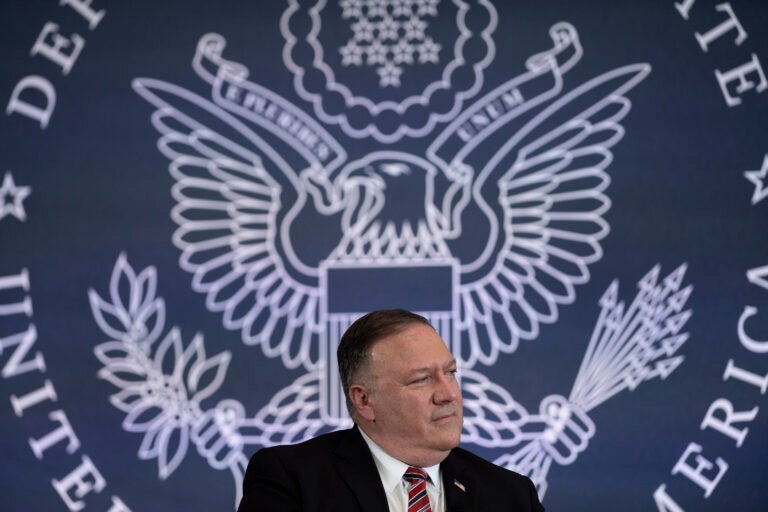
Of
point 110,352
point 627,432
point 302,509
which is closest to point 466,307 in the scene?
point 627,432

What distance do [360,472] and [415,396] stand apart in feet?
0.69

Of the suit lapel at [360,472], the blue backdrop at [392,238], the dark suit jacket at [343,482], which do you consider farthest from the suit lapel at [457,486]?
the blue backdrop at [392,238]

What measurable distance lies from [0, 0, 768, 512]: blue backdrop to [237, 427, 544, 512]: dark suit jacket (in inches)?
55.6

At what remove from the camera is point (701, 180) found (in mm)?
3711

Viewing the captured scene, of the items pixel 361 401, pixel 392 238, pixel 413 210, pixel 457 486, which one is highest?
pixel 413 210

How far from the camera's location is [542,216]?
12.3ft

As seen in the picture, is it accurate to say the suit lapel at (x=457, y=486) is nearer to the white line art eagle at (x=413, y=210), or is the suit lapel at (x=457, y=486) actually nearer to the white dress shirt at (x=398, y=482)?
the white dress shirt at (x=398, y=482)

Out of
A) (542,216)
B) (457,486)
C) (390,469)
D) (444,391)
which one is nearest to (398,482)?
(390,469)

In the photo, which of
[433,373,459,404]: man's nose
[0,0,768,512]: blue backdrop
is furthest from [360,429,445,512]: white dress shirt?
[0,0,768,512]: blue backdrop

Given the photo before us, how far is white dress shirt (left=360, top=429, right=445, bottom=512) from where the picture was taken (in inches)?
86.9

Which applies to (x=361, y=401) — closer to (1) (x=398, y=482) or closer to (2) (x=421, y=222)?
(1) (x=398, y=482)

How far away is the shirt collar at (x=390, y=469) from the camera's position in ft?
7.32

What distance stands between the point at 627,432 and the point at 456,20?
168 centimetres

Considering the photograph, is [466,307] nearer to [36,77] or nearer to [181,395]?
[181,395]
